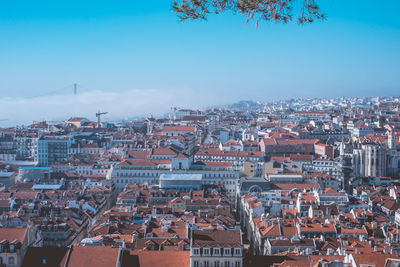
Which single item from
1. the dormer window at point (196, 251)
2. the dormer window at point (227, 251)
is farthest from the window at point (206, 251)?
the dormer window at point (227, 251)

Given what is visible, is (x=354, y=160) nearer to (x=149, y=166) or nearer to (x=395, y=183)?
(x=395, y=183)

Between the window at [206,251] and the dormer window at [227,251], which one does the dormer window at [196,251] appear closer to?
the window at [206,251]

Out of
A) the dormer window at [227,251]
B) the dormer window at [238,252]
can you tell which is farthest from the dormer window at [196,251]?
the dormer window at [238,252]

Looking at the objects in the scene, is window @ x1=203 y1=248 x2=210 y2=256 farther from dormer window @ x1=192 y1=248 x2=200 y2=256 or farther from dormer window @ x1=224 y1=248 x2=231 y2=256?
dormer window @ x1=224 y1=248 x2=231 y2=256

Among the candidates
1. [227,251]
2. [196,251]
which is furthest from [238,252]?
[196,251]

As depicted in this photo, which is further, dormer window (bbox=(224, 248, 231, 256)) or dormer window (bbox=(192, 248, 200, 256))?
dormer window (bbox=(224, 248, 231, 256))

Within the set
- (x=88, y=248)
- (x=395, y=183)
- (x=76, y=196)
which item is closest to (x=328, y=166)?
(x=395, y=183)

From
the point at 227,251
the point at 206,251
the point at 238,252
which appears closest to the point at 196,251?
the point at 206,251

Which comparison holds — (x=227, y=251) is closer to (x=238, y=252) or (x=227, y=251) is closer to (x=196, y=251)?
(x=238, y=252)

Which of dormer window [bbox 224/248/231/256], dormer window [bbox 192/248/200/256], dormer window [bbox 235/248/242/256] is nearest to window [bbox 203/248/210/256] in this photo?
dormer window [bbox 192/248/200/256]

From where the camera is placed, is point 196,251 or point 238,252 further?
point 238,252

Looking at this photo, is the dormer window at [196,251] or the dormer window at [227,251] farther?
the dormer window at [227,251]

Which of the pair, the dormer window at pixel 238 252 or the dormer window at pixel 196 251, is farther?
the dormer window at pixel 238 252

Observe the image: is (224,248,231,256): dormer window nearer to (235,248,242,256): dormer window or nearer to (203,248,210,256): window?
(235,248,242,256): dormer window
